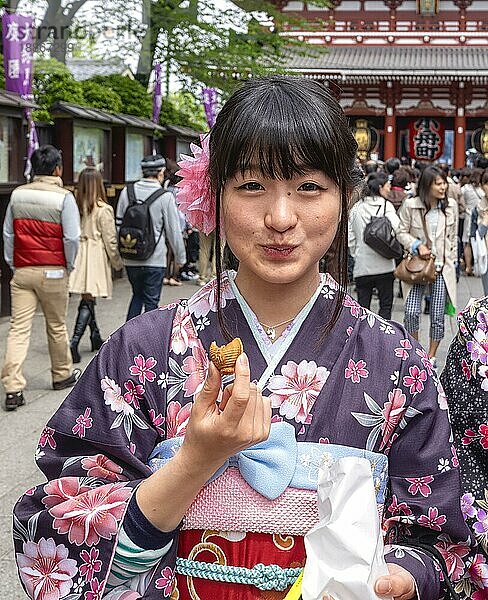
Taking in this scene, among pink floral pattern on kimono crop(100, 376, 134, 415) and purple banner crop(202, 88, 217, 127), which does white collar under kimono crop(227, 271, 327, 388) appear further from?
purple banner crop(202, 88, 217, 127)

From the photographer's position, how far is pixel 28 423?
241 inches

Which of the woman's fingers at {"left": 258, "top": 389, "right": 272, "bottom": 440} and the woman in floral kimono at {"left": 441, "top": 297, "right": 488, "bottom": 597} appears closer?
the woman's fingers at {"left": 258, "top": 389, "right": 272, "bottom": 440}

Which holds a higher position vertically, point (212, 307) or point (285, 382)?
point (212, 307)

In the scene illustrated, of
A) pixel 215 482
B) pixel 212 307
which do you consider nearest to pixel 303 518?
pixel 215 482

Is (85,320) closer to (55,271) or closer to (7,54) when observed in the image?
(55,271)

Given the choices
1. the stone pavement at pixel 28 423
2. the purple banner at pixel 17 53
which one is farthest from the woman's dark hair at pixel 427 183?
the purple banner at pixel 17 53

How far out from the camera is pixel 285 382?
1.79 m

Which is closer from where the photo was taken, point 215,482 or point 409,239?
point 215,482

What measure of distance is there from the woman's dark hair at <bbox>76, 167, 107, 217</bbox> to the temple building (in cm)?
1969

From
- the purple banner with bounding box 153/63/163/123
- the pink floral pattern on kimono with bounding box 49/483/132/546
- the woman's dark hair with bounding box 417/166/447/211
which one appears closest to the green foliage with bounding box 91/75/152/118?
the purple banner with bounding box 153/63/163/123

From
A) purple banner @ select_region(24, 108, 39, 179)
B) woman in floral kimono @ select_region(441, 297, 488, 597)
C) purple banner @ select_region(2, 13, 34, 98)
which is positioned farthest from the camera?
purple banner @ select_region(24, 108, 39, 179)

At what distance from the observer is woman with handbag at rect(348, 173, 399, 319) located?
851cm

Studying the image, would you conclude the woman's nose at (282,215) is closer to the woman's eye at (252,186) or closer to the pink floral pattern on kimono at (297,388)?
the woman's eye at (252,186)

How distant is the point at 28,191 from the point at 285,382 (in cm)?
518
